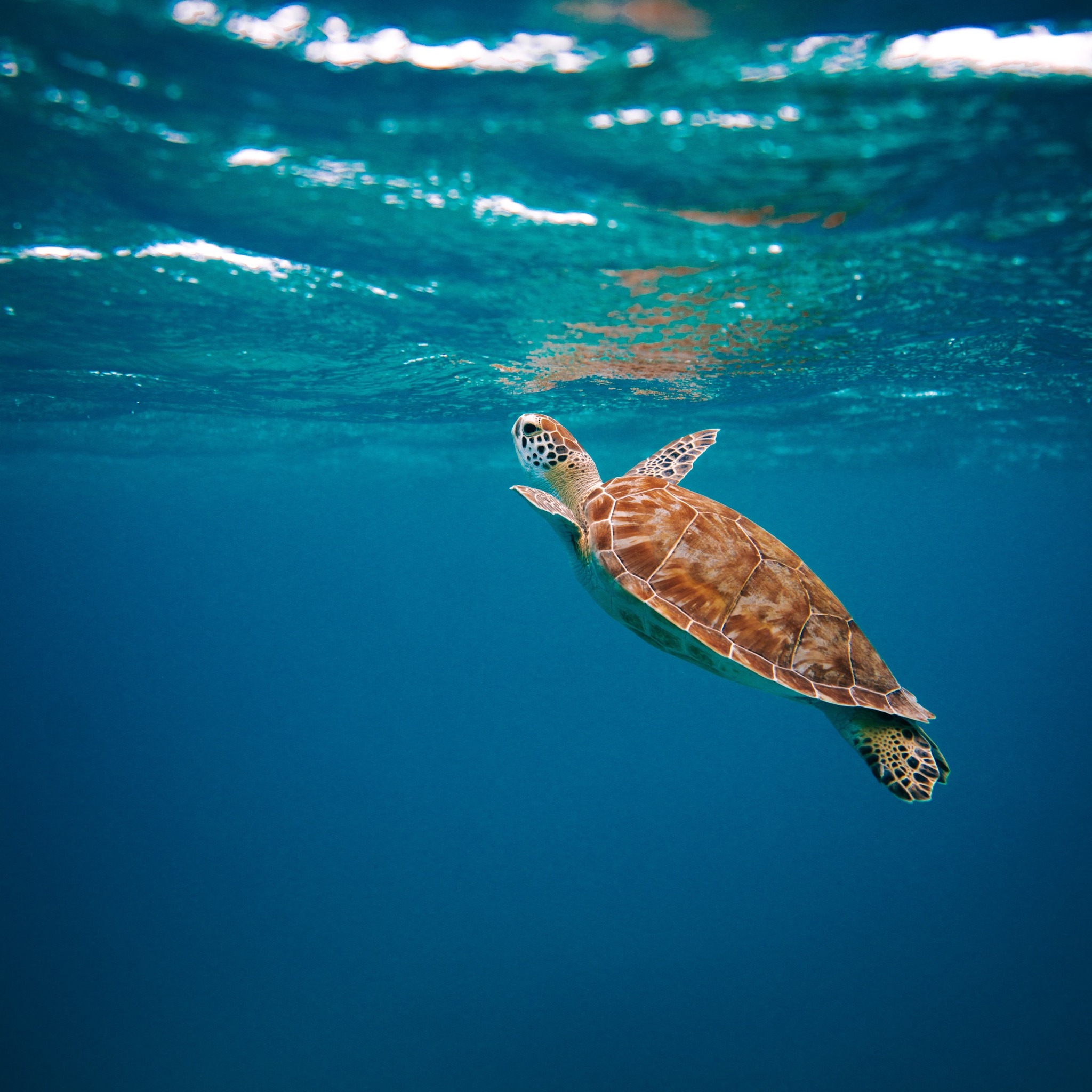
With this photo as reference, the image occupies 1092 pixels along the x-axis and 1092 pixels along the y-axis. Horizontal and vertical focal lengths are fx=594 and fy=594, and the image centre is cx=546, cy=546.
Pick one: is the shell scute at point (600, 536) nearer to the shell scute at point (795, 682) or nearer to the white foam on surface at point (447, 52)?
the shell scute at point (795, 682)

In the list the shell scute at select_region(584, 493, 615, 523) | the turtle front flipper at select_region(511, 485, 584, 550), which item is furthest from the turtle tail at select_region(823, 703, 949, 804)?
the turtle front flipper at select_region(511, 485, 584, 550)

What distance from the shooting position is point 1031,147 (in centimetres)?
504

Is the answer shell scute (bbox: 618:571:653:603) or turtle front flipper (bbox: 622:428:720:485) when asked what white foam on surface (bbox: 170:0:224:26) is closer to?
shell scute (bbox: 618:571:653:603)

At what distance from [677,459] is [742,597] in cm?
259

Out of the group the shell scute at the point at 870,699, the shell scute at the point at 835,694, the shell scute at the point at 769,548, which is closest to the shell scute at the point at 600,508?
the shell scute at the point at 769,548

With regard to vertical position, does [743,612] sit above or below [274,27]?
below

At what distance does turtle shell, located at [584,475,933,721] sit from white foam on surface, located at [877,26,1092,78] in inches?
129

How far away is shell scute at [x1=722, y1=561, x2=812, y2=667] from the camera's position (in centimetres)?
434

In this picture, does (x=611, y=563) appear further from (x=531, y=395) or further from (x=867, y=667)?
(x=531, y=395)

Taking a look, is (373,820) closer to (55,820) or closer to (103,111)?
(55,820)

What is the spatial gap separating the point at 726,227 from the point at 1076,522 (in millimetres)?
56874

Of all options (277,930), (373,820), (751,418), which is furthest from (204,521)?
(751,418)

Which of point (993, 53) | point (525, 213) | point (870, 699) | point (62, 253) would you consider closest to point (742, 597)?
point (870, 699)

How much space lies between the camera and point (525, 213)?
6.22m
